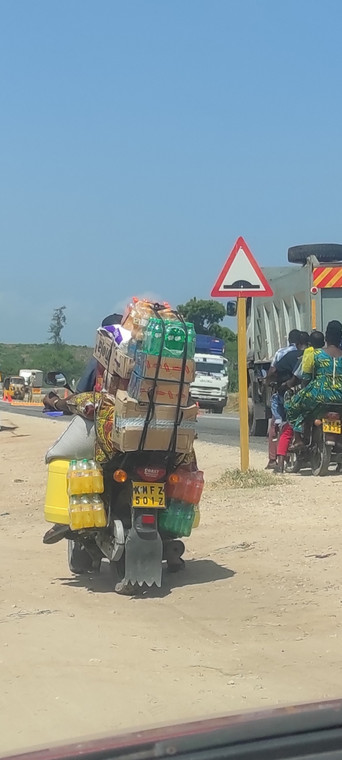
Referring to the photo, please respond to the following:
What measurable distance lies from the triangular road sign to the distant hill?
86.1 metres

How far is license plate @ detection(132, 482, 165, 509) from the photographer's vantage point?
638 centimetres

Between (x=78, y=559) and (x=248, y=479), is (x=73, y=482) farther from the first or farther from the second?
(x=248, y=479)

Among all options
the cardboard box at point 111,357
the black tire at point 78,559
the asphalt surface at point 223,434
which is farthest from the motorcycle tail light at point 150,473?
the asphalt surface at point 223,434

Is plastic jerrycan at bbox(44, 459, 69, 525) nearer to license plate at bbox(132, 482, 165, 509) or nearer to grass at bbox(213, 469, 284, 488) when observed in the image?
license plate at bbox(132, 482, 165, 509)

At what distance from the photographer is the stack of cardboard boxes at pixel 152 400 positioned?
6.05 m

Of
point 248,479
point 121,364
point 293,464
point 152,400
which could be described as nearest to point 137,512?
point 152,400

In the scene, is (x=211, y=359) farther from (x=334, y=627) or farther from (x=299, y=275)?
(x=334, y=627)

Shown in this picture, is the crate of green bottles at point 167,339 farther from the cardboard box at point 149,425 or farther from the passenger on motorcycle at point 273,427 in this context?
the passenger on motorcycle at point 273,427

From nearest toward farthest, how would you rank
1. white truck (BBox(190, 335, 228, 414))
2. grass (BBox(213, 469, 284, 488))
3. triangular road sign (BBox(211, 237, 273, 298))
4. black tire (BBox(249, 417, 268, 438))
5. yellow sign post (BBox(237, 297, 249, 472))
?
grass (BBox(213, 469, 284, 488))
triangular road sign (BBox(211, 237, 273, 298))
yellow sign post (BBox(237, 297, 249, 472))
black tire (BBox(249, 417, 268, 438))
white truck (BBox(190, 335, 228, 414))

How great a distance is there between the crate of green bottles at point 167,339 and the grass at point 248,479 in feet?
14.9

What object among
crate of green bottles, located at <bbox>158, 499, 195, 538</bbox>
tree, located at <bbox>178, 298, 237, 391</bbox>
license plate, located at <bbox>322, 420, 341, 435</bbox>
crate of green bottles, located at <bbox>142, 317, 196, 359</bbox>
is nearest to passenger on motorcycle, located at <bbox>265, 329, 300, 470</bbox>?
license plate, located at <bbox>322, 420, 341, 435</bbox>

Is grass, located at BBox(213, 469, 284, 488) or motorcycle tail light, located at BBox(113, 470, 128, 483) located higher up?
motorcycle tail light, located at BBox(113, 470, 128, 483)

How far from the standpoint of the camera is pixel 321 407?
437 inches

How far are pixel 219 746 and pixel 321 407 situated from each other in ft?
30.9
